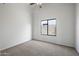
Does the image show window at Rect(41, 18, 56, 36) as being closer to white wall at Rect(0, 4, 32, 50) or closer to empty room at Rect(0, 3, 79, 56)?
empty room at Rect(0, 3, 79, 56)

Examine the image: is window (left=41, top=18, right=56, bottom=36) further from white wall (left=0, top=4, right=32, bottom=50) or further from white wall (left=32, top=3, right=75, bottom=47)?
white wall (left=0, top=4, right=32, bottom=50)

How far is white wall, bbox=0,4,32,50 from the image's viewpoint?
180cm

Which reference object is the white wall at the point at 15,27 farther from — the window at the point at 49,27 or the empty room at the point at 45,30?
the window at the point at 49,27

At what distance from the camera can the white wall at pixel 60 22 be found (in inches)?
59.6

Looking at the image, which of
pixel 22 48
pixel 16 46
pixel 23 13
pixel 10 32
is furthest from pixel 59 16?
pixel 10 32

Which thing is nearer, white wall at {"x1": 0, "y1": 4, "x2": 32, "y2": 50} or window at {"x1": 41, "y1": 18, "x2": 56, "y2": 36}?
window at {"x1": 41, "y1": 18, "x2": 56, "y2": 36}

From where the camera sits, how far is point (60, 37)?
1.67 metres

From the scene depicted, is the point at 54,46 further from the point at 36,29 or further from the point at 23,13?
the point at 23,13

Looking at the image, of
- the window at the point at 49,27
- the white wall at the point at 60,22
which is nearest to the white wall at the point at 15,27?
the white wall at the point at 60,22

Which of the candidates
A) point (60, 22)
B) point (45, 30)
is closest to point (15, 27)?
point (45, 30)

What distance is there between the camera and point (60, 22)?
1.65 meters

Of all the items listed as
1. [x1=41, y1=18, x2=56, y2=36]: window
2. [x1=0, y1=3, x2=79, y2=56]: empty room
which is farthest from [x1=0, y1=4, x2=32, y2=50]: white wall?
[x1=41, y1=18, x2=56, y2=36]: window

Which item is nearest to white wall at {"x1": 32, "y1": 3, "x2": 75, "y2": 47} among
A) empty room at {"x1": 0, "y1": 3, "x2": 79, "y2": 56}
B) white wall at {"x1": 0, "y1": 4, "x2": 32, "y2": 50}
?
empty room at {"x1": 0, "y1": 3, "x2": 79, "y2": 56}

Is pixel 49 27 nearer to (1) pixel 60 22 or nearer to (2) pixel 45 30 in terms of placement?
(2) pixel 45 30
